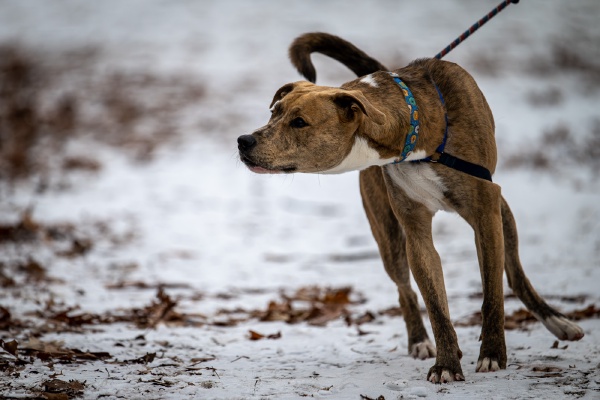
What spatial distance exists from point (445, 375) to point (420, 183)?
1.11 meters

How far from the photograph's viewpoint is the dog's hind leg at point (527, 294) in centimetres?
424

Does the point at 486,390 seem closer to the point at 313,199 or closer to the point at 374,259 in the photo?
the point at 374,259

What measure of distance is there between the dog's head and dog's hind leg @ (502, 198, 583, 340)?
1288 millimetres

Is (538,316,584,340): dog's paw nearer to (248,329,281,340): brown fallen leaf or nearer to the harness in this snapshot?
the harness

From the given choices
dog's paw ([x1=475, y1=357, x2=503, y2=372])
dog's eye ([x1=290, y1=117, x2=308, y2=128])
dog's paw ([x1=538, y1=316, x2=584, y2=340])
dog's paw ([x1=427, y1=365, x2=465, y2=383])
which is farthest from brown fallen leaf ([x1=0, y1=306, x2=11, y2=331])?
dog's paw ([x1=538, y1=316, x2=584, y2=340])

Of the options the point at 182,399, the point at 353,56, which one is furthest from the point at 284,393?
the point at 353,56

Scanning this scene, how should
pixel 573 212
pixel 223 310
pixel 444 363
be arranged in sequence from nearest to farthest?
1. pixel 444 363
2. pixel 223 310
3. pixel 573 212

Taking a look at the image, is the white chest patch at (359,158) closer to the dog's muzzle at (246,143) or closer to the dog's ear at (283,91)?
the dog's muzzle at (246,143)

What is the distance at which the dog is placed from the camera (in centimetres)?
369

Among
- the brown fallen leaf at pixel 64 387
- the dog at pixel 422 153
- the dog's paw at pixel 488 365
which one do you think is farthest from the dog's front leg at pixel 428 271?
the brown fallen leaf at pixel 64 387

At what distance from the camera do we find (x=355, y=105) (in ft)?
12.0

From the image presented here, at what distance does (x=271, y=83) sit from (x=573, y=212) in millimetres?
11250

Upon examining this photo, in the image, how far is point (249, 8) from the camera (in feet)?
83.2

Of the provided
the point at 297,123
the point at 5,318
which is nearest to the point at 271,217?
the point at 5,318
